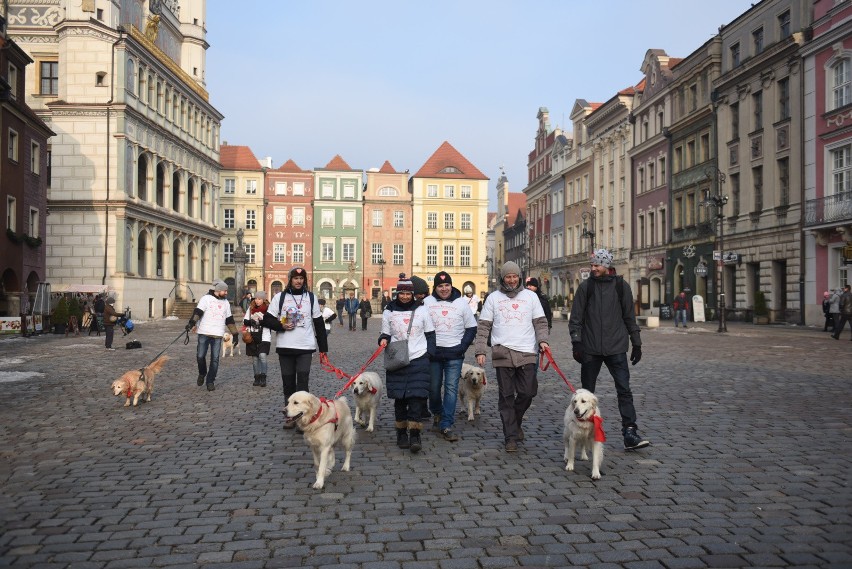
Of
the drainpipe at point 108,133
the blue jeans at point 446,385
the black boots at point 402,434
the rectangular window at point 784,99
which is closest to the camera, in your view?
the black boots at point 402,434

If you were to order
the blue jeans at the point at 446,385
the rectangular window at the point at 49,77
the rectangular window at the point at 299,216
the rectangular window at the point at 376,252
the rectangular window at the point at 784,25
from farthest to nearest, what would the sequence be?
the rectangular window at the point at 376,252, the rectangular window at the point at 299,216, the rectangular window at the point at 49,77, the rectangular window at the point at 784,25, the blue jeans at the point at 446,385

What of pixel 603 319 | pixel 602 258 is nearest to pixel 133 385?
pixel 603 319

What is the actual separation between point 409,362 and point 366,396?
1.37 meters

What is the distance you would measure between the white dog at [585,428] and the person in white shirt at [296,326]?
3156 millimetres

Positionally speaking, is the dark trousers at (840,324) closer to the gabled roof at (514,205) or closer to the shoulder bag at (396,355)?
the shoulder bag at (396,355)

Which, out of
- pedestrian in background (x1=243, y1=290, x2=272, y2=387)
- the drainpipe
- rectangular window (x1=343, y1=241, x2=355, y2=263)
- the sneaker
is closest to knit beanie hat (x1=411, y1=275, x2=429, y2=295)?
the sneaker

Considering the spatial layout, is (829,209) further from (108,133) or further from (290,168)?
(290,168)

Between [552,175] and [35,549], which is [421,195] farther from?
[35,549]

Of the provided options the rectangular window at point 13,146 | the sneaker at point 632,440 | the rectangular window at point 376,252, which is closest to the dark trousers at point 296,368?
the sneaker at point 632,440

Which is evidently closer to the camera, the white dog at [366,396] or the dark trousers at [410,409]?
the dark trousers at [410,409]

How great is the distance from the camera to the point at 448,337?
8.98 metres

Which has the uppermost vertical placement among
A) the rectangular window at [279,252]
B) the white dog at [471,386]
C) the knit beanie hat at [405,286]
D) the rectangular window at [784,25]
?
the rectangular window at [784,25]

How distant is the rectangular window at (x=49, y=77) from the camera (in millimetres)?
46500

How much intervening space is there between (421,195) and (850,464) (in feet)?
250
